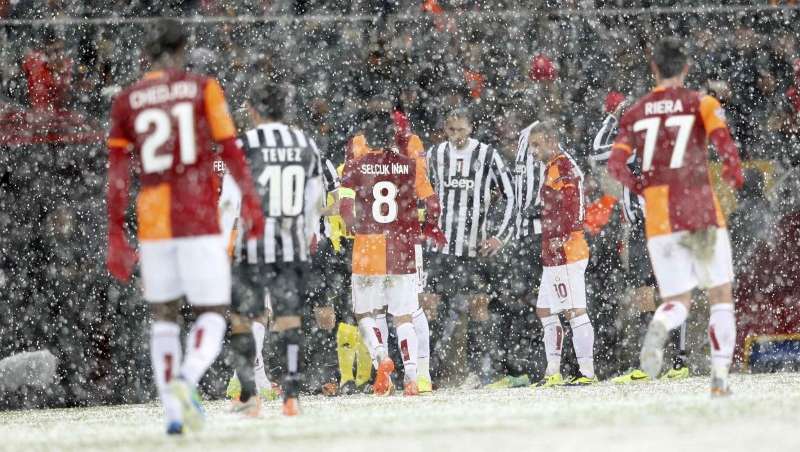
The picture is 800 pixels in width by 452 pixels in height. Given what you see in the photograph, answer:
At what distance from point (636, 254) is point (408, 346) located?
2.52 metres

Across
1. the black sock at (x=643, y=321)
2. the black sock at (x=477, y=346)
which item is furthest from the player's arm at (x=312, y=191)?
the black sock at (x=643, y=321)

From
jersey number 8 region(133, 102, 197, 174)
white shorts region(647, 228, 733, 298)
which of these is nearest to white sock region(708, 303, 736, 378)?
white shorts region(647, 228, 733, 298)

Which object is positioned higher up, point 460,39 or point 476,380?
point 460,39

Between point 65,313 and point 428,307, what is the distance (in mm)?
3074

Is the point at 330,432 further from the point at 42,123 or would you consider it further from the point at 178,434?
the point at 42,123

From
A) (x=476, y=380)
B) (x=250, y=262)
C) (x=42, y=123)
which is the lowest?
(x=476, y=380)

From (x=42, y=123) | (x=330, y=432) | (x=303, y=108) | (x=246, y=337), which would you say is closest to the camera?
(x=330, y=432)

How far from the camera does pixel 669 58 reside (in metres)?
9.19

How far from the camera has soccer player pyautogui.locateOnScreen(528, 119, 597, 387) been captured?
13.0 m

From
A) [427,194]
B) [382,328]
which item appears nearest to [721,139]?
[427,194]

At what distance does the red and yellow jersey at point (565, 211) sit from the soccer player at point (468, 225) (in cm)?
43

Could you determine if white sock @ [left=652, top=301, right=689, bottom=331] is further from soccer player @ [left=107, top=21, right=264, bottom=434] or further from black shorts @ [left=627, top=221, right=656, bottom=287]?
black shorts @ [left=627, top=221, right=656, bottom=287]

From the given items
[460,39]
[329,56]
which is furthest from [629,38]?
[329,56]

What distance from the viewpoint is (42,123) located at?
41.0 feet
